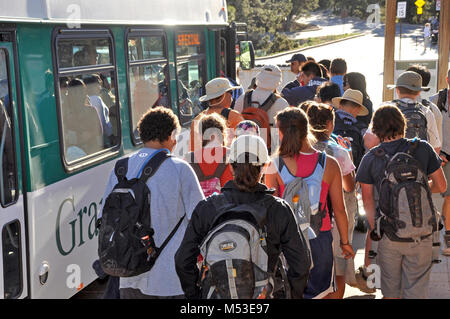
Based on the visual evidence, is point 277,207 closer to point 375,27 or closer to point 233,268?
point 233,268

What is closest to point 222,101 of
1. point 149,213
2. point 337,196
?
point 337,196

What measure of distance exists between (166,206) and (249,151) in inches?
30.0

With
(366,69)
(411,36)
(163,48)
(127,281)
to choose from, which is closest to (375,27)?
(411,36)

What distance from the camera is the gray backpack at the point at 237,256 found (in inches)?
119

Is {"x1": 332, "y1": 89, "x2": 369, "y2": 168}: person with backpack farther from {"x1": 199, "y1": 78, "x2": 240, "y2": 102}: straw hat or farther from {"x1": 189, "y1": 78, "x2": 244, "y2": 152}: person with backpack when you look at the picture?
{"x1": 199, "y1": 78, "x2": 240, "y2": 102}: straw hat

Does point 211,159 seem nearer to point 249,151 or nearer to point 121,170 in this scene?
point 121,170

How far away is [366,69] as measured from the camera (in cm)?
3259

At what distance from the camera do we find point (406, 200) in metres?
4.45

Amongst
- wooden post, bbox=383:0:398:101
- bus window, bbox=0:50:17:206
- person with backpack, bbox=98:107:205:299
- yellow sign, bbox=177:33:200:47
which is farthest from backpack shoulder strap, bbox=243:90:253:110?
wooden post, bbox=383:0:398:101

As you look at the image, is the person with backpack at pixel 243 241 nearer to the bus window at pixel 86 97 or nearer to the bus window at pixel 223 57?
the bus window at pixel 86 97

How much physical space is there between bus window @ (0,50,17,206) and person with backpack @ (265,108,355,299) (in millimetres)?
1646

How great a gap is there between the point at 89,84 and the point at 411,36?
48959 mm

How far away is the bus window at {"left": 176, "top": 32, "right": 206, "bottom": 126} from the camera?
8.21m

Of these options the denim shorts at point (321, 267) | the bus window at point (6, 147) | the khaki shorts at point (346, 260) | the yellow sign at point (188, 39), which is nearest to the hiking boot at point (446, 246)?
the khaki shorts at point (346, 260)
